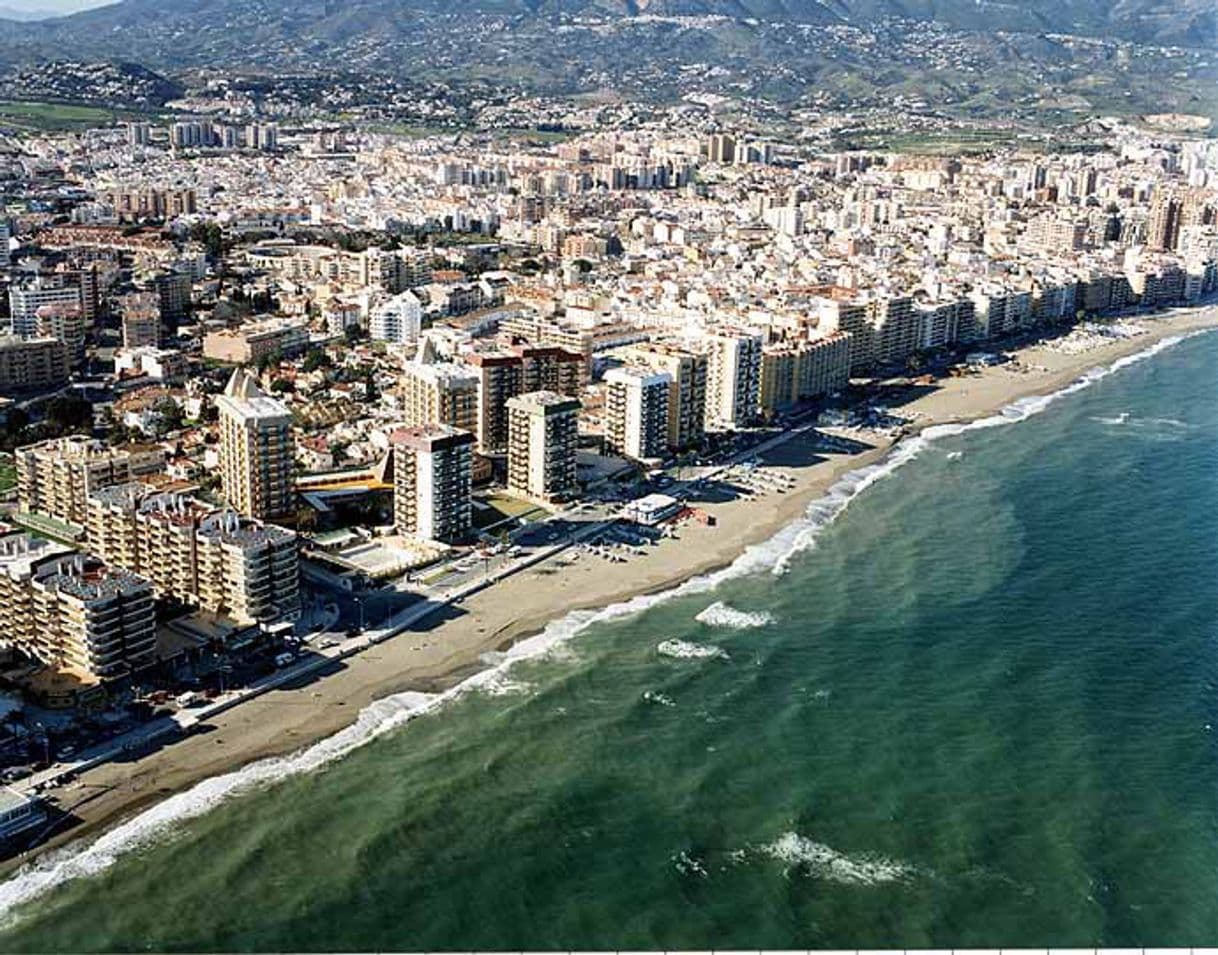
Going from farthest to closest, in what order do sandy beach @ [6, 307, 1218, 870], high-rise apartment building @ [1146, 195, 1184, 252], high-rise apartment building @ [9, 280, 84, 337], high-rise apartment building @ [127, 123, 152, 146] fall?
high-rise apartment building @ [127, 123, 152, 146] → high-rise apartment building @ [1146, 195, 1184, 252] → high-rise apartment building @ [9, 280, 84, 337] → sandy beach @ [6, 307, 1218, 870]

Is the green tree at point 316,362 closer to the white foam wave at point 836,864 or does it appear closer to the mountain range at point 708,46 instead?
the white foam wave at point 836,864

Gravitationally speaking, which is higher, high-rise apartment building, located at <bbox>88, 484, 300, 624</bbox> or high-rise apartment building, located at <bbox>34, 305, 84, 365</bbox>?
high-rise apartment building, located at <bbox>34, 305, 84, 365</bbox>

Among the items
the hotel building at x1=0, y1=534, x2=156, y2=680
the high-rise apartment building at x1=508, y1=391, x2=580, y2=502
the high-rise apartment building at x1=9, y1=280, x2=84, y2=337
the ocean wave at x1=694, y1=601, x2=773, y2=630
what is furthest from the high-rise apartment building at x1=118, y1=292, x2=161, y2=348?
the ocean wave at x1=694, y1=601, x2=773, y2=630

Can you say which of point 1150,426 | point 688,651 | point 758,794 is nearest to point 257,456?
point 688,651

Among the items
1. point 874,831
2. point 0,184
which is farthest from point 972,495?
point 0,184

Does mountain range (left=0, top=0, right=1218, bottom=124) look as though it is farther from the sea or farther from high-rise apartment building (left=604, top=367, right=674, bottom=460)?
the sea

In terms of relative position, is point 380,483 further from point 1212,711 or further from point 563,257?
point 563,257

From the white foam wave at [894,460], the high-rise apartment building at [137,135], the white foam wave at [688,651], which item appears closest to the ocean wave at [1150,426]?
the white foam wave at [894,460]
